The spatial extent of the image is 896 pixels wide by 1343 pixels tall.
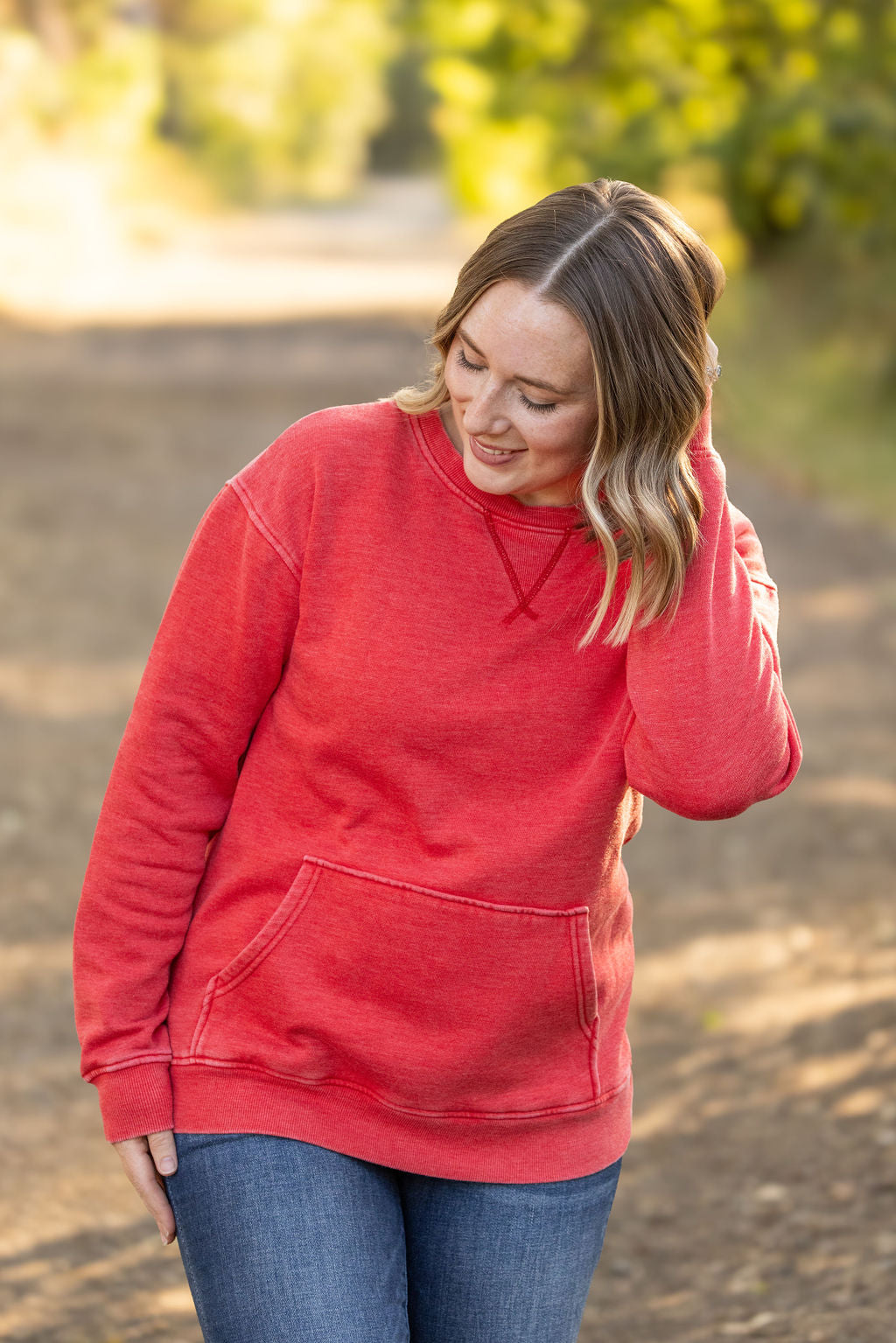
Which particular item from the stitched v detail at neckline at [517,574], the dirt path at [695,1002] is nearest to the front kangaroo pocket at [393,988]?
the stitched v detail at neckline at [517,574]

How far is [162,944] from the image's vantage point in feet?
6.43

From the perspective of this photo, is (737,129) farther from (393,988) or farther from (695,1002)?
(393,988)

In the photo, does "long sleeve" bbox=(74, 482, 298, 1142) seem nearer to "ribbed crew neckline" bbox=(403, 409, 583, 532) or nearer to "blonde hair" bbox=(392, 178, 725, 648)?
"ribbed crew neckline" bbox=(403, 409, 583, 532)

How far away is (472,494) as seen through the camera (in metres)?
1.89

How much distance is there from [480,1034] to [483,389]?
0.76 meters

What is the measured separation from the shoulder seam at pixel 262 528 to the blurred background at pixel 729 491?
204 cm

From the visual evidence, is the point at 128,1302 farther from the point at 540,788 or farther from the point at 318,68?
the point at 318,68

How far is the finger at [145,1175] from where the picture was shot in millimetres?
1919

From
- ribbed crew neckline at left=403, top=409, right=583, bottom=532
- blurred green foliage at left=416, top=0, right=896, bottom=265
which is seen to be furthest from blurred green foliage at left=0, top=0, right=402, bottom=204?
ribbed crew neckline at left=403, top=409, right=583, bottom=532

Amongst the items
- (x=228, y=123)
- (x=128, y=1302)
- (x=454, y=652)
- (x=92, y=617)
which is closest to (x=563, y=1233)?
(x=454, y=652)

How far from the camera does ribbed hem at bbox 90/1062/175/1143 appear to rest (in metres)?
1.91

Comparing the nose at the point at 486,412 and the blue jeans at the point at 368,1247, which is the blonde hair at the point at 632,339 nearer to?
the nose at the point at 486,412

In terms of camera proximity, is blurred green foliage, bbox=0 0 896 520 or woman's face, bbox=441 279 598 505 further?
blurred green foliage, bbox=0 0 896 520

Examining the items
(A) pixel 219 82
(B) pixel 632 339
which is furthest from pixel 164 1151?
(A) pixel 219 82
